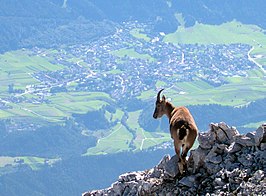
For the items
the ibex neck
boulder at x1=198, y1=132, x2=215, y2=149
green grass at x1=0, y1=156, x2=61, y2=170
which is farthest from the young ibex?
green grass at x1=0, y1=156, x2=61, y2=170

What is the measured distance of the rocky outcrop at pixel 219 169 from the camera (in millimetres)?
20188

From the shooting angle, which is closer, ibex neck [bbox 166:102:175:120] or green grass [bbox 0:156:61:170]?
ibex neck [bbox 166:102:175:120]

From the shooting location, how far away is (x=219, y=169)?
2112 centimetres

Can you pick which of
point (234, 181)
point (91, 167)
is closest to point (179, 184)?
point (234, 181)

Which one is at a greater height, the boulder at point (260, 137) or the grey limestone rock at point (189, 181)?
the boulder at point (260, 137)

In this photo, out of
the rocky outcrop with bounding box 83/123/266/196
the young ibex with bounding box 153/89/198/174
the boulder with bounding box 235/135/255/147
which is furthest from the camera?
the young ibex with bounding box 153/89/198/174

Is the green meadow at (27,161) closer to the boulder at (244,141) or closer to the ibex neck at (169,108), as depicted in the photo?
the ibex neck at (169,108)

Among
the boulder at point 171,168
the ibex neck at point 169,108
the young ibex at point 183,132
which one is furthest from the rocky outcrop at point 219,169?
the ibex neck at point 169,108

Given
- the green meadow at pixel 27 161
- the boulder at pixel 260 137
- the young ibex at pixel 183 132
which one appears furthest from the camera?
the green meadow at pixel 27 161

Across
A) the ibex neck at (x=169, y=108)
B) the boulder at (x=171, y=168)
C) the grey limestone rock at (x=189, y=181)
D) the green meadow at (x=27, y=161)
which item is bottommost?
the grey limestone rock at (x=189, y=181)

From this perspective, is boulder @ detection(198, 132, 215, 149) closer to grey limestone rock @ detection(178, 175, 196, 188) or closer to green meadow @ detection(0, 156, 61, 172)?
grey limestone rock @ detection(178, 175, 196, 188)

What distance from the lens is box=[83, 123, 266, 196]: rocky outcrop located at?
2019cm

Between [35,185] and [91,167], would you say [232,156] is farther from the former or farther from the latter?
[91,167]

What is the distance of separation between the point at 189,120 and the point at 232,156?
165 cm
